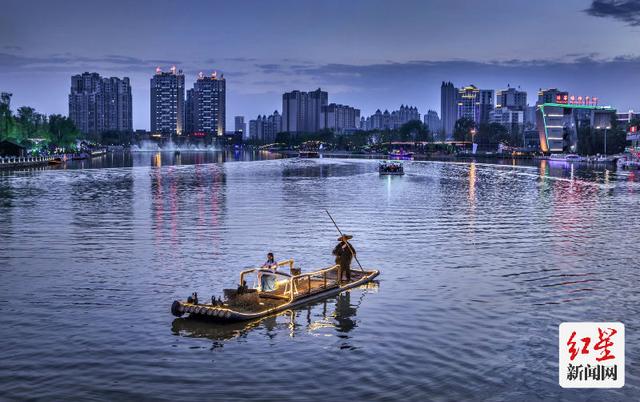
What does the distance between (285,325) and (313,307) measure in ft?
7.38

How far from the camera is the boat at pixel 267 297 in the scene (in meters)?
20.8

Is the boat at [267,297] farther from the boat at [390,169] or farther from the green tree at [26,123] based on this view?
the green tree at [26,123]

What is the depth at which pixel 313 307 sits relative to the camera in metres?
23.1

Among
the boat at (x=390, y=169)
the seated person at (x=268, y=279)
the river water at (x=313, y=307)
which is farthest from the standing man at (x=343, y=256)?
the boat at (x=390, y=169)

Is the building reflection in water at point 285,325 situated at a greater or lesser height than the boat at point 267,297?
lesser

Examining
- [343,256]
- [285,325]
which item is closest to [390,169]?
[343,256]

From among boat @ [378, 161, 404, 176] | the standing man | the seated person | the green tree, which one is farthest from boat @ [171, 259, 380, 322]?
the green tree

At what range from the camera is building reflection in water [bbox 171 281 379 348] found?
20203mm

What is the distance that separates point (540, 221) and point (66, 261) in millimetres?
30824

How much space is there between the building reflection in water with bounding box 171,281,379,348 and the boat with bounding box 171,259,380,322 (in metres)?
0.20

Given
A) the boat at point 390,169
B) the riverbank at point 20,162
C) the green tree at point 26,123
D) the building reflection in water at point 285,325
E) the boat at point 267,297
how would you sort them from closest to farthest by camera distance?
1. the building reflection in water at point 285,325
2. the boat at point 267,297
3. the boat at point 390,169
4. the riverbank at point 20,162
5. the green tree at point 26,123

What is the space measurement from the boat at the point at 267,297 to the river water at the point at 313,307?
1.27 ft

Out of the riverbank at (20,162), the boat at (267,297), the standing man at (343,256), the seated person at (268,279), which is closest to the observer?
the boat at (267,297)

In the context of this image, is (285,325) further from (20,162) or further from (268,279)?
(20,162)
